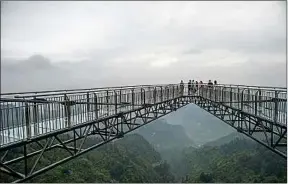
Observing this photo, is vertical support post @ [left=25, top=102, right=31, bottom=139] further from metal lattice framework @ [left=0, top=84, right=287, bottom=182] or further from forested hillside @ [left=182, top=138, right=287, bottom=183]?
forested hillside @ [left=182, top=138, right=287, bottom=183]

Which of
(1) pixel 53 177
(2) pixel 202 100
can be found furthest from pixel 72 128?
(1) pixel 53 177

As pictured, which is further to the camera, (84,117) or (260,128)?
(260,128)

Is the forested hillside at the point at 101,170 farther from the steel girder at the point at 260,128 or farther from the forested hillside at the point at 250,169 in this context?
the steel girder at the point at 260,128

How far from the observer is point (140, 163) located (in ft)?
191

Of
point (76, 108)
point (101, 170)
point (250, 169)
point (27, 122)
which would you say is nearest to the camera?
point (27, 122)

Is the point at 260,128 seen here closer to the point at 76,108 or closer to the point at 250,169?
the point at 76,108

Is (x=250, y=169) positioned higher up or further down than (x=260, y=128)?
further down

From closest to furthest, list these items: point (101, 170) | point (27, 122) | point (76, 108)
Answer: point (27, 122) → point (76, 108) → point (101, 170)

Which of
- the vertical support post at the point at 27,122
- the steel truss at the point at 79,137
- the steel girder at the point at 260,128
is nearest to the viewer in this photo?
the vertical support post at the point at 27,122

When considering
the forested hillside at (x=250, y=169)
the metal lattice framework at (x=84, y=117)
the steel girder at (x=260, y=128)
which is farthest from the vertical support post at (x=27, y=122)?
the forested hillside at (x=250, y=169)

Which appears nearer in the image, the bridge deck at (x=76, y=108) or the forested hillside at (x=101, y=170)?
the bridge deck at (x=76, y=108)

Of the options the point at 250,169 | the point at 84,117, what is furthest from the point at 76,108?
the point at 250,169

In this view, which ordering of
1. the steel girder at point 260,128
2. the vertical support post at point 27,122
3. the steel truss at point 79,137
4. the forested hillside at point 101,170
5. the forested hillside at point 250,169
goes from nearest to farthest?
the vertical support post at point 27,122 < the steel truss at point 79,137 < the steel girder at point 260,128 < the forested hillside at point 101,170 < the forested hillside at point 250,169

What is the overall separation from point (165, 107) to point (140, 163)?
135 feet
